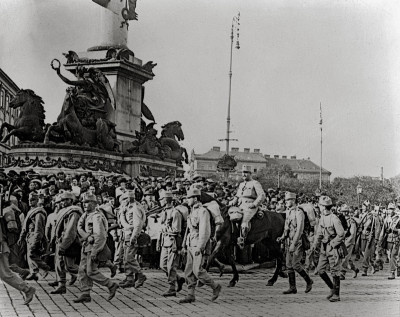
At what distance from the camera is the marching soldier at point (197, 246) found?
444 inches

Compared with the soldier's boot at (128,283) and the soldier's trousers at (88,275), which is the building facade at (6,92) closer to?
the soldier's boot at (128,283)

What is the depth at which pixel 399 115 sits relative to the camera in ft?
42.0

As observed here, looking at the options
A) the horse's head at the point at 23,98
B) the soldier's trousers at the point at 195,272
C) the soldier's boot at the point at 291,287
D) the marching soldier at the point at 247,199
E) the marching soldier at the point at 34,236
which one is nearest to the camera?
the soldier's trousers at the point at 195,272

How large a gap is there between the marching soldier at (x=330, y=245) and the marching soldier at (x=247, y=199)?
5.41 ft

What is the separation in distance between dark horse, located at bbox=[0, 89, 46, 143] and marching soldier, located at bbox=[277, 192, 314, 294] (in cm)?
1738

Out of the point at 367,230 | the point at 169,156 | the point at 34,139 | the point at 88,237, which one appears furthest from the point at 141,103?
the point at 88,237

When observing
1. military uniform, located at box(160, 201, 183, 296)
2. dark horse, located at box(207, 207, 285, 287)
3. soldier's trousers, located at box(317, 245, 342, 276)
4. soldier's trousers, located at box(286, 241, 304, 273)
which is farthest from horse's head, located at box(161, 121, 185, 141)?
soldier's trousers, located at box(317, 245, 342, 276)

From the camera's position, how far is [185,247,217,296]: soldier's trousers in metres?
11.2

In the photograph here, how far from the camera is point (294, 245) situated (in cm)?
1318

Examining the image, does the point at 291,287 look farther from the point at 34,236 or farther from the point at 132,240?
the point at 34,236

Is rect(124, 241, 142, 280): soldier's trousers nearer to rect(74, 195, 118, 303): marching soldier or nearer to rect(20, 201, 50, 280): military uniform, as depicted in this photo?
rect(74, 195, 118, 303): marching soldier

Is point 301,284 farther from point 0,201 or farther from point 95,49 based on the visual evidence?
point 95,49

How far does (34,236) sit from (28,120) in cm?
1575

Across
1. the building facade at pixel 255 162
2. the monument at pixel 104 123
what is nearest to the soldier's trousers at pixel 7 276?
the monument at pixel 104 123
